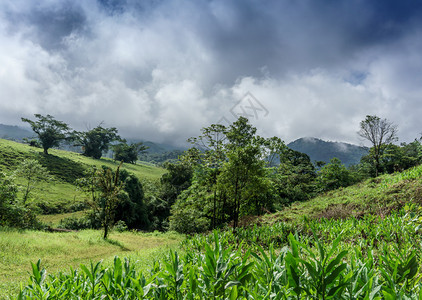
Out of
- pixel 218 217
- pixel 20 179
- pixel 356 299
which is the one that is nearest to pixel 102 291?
pixel 356 299

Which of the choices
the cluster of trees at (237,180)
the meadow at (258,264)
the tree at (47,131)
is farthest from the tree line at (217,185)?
the tree at (47,131)

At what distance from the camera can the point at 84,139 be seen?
78250 millimetres

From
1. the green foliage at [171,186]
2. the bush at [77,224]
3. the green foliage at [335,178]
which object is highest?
the green foliage at [335,178]

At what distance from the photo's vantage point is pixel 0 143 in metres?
54.3

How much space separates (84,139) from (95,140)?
11.6 feet

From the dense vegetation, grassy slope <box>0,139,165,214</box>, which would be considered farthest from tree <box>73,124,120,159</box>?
the dense vegetation

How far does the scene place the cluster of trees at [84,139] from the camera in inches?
2411

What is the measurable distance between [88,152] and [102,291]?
89.1 m

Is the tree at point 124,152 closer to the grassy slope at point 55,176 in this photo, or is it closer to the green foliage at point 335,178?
the grassy slope at point 55,176

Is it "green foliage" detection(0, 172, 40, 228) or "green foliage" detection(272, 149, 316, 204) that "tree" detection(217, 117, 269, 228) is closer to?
"green foliage" detection(272, 149, 316, 204)

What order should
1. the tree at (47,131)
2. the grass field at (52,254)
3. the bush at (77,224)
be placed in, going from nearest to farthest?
the grass field at (52,254) → the bush at (77,224) → the tree at (47,131)

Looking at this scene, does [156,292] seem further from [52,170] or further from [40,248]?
[52,170]

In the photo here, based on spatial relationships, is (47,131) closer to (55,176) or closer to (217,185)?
(55,176)

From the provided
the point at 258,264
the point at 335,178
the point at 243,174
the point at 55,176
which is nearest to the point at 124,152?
the point at 55,176
